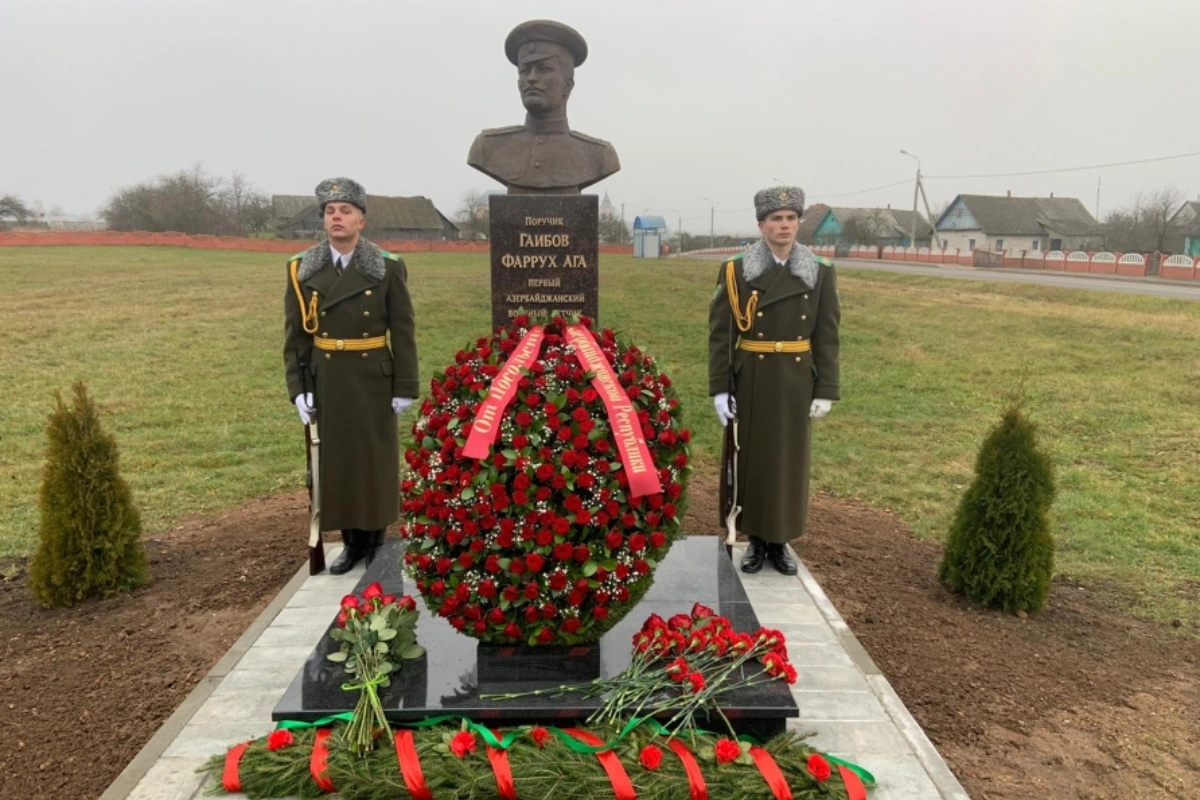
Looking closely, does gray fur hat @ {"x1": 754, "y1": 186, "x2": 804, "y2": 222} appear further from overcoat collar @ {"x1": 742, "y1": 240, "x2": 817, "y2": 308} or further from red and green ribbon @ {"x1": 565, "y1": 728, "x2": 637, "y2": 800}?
red and green ribbon @ {"x1": 565, "y1": 728, "x2": 637, "y2": 800}

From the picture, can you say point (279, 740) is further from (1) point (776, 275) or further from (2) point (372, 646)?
(1) point (776, 275)

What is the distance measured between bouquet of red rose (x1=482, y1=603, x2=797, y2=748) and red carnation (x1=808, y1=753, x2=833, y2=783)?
0.87 ft

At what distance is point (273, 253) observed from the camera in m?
33.3

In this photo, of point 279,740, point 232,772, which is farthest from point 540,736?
point 232,772

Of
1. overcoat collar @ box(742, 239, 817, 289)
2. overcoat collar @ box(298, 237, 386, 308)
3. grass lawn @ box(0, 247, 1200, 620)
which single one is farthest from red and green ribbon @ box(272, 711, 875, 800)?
grass lawn @ box(0, 247, 1200, 620)

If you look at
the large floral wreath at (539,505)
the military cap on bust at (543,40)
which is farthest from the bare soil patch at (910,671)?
the military cap on bust at (543,40)

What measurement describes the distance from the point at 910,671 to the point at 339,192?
11.2ft

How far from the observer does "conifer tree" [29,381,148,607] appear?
381cm

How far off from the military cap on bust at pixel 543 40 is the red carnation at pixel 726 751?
327 centimetres

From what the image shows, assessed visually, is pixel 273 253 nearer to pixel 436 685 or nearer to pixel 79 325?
pixel 79 325

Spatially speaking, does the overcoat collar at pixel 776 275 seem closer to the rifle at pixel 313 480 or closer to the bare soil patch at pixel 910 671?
the bare soil patch at pixel 910 671

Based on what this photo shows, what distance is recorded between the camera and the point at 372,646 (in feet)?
9.59

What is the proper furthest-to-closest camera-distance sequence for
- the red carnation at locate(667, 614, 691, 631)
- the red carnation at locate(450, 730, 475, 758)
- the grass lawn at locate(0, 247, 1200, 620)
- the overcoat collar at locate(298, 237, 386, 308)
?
the grass lawn at locate(0, 247, 1200, 620) → the overcoat collar at locate(298, 237, 386, 308) → the red carnation at locate(667, 614, 691, 631) → the red carnation at locate(450, 730, 475, 758)

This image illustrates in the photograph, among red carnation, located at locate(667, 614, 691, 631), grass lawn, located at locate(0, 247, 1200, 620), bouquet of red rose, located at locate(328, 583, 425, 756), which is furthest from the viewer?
grass lawn, located at locate(0, 247, 1200, 620)
